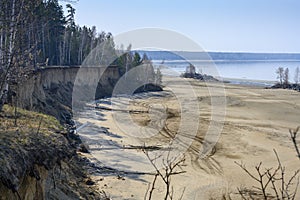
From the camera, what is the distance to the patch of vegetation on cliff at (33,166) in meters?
6.16

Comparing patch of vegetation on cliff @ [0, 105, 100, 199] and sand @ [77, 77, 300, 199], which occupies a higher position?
patch of vegetation on cliff @ [0, 105, 100, 199]

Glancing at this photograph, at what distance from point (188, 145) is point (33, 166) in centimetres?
1461

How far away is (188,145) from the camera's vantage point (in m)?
20.9

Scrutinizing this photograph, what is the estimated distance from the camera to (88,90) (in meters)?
46.0

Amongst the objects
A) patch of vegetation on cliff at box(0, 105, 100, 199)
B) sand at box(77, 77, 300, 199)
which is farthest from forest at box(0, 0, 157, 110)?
sand at box(77, 77, 300, 199)

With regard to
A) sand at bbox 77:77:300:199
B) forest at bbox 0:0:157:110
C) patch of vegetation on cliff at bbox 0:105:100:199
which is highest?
forest at bbox 0:0:157:110

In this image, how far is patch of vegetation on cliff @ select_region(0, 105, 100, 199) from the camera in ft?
20.2

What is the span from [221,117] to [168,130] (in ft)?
29.6

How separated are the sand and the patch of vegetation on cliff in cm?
213

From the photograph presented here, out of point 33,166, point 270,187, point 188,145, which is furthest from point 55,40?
point 33,166

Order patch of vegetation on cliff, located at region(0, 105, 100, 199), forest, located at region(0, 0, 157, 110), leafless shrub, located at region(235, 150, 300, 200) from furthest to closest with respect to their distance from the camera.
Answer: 1. forest, located at region(0, 0, 157, 110)
2. patch of vegetation on cliff, located at region(0, 105, 100, 199)
3. leafless shrub, located at region(235, 150, 300, 200)

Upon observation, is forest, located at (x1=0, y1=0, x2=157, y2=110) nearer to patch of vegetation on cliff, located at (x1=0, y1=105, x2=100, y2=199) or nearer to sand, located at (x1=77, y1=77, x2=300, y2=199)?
patch of vegetation on cliff, located at (x1=0, y1=105, x2=100, y2=199)

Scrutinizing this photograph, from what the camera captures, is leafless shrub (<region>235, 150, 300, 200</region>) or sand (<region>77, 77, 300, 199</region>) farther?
sand (<region>77, 77, 300, 199</region>)

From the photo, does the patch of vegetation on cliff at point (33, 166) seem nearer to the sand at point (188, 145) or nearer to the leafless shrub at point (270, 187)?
the sand at point (188, 145)
